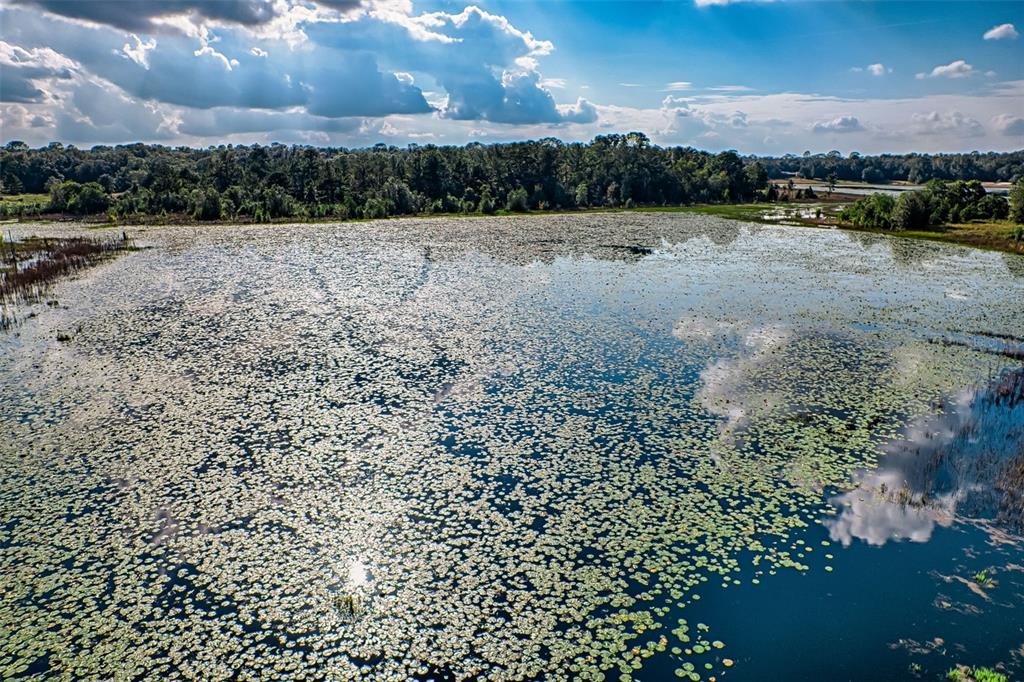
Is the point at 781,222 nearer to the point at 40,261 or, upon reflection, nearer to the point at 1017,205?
the point at 1017,205

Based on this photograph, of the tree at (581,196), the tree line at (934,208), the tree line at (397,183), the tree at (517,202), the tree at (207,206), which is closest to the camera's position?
the tree line at (934,208)

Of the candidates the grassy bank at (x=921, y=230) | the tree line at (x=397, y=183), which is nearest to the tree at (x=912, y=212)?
the grassy bank at (x=921, y=230)

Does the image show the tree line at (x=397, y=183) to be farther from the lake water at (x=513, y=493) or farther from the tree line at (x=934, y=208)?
the lake water at (x=513, y=493)

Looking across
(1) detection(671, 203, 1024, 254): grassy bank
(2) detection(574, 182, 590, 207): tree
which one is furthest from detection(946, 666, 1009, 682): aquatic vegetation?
(2) detection(574, 182, 590, 207): tree

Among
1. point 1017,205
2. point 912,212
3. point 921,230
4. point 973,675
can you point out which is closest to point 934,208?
point 912,212

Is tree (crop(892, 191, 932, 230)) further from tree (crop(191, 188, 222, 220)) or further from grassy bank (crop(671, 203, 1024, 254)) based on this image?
tree (crop(191, 188, 222, 220))

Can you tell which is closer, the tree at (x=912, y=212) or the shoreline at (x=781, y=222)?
the shoreline at (x=781, y=222)
